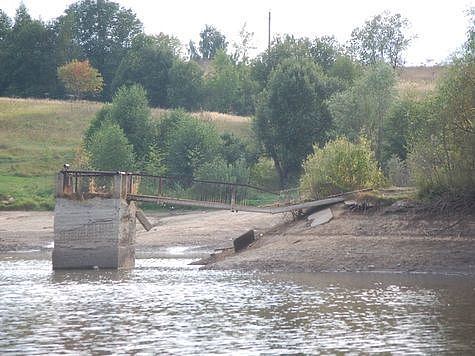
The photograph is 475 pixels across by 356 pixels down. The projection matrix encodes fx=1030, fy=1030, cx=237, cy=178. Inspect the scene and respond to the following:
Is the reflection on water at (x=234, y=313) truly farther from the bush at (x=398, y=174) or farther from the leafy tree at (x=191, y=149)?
the leafy tree at (x=191, y=149)

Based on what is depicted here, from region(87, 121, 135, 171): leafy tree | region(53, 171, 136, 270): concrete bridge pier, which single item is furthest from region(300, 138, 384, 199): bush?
region(87, 121, 135, 171): leafy tree

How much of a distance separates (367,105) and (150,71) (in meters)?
55.5

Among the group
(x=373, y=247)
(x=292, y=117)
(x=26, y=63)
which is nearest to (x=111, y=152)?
(x=292, y=117)

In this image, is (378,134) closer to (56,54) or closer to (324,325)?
(324,325)

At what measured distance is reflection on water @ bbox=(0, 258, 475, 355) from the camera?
23.3m

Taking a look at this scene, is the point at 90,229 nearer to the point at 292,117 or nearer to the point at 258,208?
the point at 258,208

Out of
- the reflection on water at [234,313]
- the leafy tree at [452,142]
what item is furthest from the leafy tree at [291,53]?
the reflection on water at [234,313]

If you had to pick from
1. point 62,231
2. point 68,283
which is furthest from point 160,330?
point 62,231

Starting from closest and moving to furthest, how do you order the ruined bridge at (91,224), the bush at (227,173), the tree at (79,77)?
1. the ruined bridge at (91,224)
2. the bush at (227,173)
3. the tree at (79,77)

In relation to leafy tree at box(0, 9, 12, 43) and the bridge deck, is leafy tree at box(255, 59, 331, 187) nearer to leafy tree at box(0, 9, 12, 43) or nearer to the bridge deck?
the bridge deck

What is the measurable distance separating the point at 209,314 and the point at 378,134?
45.3 m

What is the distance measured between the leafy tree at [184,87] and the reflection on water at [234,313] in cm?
8252

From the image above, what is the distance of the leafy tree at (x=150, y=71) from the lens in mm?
124500

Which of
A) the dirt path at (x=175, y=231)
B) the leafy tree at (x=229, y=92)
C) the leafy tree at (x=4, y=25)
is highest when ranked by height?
the leafy tree at (x=4, y=25)
